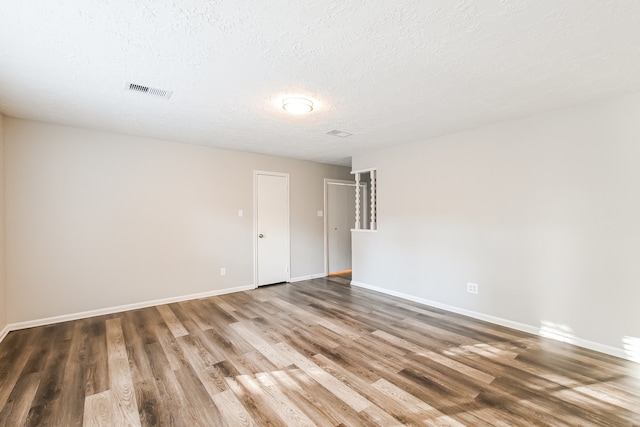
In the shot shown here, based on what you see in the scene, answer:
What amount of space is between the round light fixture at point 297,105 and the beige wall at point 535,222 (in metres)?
2.09

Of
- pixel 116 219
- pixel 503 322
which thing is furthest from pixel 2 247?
pixel 503 322

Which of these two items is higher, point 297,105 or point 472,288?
point 297,105

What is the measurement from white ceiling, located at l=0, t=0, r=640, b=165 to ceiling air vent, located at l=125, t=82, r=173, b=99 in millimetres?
67

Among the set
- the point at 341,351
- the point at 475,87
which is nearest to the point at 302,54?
the point at 475,87

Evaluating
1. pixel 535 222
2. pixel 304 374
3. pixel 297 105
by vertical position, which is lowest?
pixel 304 374

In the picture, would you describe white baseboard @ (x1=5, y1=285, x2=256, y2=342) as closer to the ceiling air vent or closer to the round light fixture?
the ceiling air vent

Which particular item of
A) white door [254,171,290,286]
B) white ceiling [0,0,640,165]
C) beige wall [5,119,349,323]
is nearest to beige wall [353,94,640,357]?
white ceiling [0,0,640,165]

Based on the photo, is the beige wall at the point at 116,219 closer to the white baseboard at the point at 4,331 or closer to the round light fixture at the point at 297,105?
the white baseboard at the point at 4,331

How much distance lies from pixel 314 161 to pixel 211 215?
228cm

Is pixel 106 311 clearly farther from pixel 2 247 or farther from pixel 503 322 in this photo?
pixel 503 322

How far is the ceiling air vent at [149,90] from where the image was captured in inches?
92.8

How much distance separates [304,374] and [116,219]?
3.18 metres

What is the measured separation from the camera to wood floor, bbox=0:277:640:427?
71.4 inches

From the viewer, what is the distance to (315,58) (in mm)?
1954
